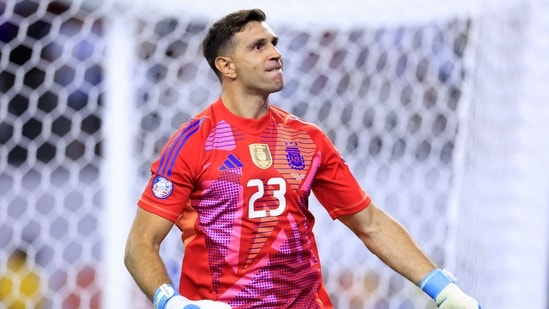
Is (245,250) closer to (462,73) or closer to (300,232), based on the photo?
(300,232)

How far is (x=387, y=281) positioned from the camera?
4.96 meters

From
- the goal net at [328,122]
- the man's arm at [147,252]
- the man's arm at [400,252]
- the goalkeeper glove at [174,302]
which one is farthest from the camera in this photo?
the goal net at [328,122]

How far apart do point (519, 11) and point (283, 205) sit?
2123mm

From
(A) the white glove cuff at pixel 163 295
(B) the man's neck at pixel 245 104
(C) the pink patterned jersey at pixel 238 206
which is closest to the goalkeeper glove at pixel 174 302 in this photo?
(A) the white glove cuff at pixel 163 295

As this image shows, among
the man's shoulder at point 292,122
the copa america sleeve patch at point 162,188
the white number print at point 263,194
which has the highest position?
the man's shoulder at point 292,122

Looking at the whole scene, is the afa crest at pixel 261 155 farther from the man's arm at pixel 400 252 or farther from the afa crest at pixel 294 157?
the man's arm at pixel 400 252

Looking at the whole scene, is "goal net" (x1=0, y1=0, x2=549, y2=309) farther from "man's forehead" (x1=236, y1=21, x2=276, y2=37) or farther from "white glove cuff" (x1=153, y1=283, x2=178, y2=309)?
"white glove cuff" (x1=153, y1=283, x2=178, y2=309)

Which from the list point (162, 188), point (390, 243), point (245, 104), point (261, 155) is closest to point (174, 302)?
point (162, 188)

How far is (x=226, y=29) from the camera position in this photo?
289cm

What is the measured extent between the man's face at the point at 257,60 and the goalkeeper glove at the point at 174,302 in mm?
629

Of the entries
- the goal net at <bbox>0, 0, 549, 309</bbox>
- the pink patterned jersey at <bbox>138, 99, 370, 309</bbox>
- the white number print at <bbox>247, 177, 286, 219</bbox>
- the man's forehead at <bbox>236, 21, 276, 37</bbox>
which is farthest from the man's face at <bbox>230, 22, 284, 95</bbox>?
the goal net at <bbox>0, 0, 549, 309</bbox>

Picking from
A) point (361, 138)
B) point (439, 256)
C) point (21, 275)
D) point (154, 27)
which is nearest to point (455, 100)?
point (361, 138)

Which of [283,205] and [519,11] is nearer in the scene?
[283,205]

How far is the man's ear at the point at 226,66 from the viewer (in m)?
2.88
